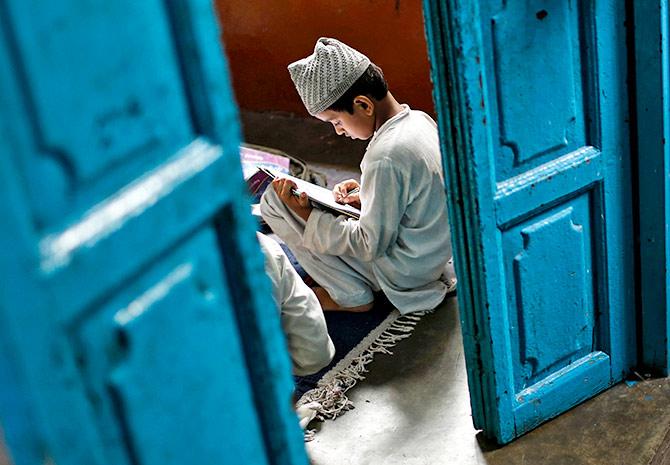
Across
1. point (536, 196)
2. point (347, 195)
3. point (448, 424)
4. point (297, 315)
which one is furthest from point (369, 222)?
point (536, 196)

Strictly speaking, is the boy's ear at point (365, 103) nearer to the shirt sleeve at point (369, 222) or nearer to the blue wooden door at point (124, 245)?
the shirt sleeve at point (369, 222)

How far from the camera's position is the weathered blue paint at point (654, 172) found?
2.76 m

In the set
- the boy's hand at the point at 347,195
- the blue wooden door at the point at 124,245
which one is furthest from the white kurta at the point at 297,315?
the blue wooden door at the point at 124,245

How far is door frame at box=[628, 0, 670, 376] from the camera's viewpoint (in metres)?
2.76

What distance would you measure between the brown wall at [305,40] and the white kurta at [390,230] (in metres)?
1.60

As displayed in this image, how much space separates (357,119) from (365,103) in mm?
81

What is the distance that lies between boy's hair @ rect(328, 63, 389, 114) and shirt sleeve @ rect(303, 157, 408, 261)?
12.2 inches

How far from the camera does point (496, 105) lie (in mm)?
2592

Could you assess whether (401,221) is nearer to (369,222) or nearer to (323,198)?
(369,222)

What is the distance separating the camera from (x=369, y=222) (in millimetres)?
3715

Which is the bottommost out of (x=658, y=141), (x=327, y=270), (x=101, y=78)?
(x=327, y=270)

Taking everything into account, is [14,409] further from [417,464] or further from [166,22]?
[417,464]

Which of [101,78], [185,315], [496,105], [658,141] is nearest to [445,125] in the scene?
[496,105]

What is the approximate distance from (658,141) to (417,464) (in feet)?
4.14
